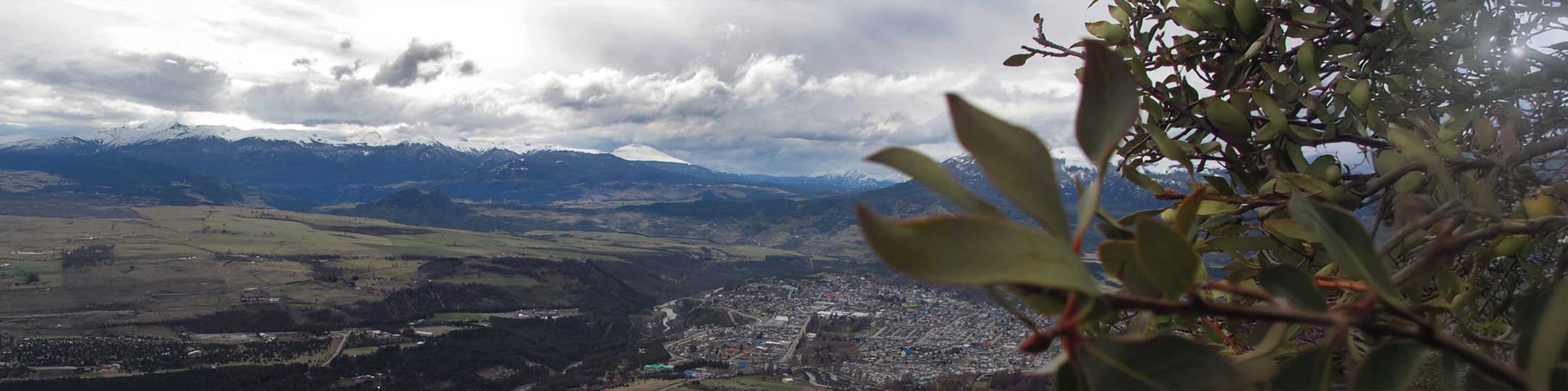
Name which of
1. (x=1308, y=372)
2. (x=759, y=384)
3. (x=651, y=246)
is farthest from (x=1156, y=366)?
(x=651, y=246)

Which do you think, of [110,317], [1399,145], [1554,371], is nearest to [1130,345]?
[1554,371]

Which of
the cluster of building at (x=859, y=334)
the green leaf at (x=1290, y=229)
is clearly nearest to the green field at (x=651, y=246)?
the cluster of building at (x=859, y=334)

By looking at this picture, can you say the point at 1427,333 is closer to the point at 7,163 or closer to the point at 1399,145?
the point at 1399,145

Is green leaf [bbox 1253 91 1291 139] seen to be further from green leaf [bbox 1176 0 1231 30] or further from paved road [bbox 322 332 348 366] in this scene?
paved road [bbox 322 332 348 366]

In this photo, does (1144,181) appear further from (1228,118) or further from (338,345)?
(338,345)

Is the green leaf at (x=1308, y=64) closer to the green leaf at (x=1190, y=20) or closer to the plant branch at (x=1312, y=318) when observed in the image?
the green leaf at (x=1190, y=20)

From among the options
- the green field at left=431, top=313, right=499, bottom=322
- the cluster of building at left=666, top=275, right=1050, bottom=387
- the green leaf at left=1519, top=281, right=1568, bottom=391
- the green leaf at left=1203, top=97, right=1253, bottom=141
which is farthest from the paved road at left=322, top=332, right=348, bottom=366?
the green leaf at left=1519, top=281, right=1568, bottom=391

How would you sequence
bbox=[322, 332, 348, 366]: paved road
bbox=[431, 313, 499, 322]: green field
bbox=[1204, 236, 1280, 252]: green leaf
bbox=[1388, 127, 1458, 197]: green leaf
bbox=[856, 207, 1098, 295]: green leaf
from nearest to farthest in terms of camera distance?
1. bbox=[856, 207, 1098, 295]: green leaf
2. bbox=[1388, 127, 1458, 197]: green leaf
3. bbox=[1204, 236, 1280, 252]: green leaf
4. bbox=[322, 332, 348, 366]: paved road
5. bbox=[431, 313, 499, 322]: green field
